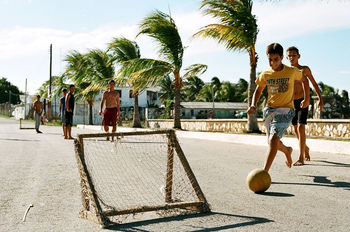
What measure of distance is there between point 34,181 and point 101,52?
86.7 ft

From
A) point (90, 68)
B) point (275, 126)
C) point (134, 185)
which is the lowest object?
point (134, 185)

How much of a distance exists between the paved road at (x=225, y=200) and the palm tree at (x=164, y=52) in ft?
37.4

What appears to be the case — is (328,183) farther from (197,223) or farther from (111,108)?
(111,108)

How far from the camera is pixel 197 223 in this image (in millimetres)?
3490

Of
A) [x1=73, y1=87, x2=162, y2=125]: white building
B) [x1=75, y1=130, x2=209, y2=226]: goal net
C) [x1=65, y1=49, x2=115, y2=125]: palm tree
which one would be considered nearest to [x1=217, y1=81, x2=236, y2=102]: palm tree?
[x1=73, y1=87, x2=162, y2=125]: white building

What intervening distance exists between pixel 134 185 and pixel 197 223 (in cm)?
196

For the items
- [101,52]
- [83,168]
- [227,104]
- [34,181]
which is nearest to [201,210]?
[83,168]

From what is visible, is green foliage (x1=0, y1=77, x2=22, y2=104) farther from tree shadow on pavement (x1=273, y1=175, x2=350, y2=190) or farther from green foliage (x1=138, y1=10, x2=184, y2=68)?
tree shadow on pavement (x1=273, y1=175, x2=350, y2=190)

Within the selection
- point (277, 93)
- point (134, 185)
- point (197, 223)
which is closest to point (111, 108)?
point (134, 185)

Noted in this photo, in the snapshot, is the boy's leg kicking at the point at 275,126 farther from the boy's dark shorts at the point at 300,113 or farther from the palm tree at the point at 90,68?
the palm tree at the point at 90,68

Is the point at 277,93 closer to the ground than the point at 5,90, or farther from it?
closer to the ground

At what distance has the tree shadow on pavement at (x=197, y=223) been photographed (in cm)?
334

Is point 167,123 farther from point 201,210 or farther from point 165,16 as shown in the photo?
point 201,210

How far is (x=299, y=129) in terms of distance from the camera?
23.9 feet
